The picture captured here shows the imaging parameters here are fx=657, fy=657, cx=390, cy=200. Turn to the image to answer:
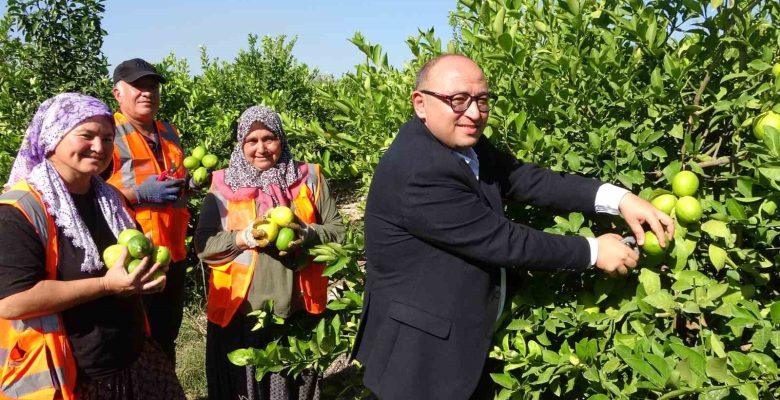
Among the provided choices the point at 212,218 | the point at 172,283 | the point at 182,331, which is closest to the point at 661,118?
Answer: the point at 212,218

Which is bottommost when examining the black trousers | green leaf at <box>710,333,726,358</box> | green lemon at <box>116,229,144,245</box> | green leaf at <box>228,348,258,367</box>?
the black trousers

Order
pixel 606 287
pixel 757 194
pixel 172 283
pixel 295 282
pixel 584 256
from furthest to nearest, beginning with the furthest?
1. pixel 172 283
2. pixel 295 282
3. pixel 606 287
4. pixel 584 256
5. pixel 757 194

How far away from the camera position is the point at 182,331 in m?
5.40

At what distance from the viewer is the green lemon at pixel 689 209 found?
5.57ft

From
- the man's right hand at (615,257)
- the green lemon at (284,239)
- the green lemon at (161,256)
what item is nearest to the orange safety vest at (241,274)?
the green lemon at (284,239)

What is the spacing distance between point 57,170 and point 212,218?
97 centimetres

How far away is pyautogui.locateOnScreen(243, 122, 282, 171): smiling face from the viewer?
3.28m

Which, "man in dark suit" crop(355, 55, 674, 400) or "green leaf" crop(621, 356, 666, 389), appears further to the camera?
"man in dark suit" crop(355, 55, 674, 400)

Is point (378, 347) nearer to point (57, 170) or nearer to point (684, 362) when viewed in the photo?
point (684, 362)

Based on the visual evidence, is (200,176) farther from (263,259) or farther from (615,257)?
(615,257)

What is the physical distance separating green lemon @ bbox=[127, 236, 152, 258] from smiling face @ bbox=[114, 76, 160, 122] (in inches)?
62.9

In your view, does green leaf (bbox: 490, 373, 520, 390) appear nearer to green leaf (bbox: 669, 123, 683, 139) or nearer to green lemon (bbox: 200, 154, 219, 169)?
green leaf (bbox: 669, 123, 683, 139)

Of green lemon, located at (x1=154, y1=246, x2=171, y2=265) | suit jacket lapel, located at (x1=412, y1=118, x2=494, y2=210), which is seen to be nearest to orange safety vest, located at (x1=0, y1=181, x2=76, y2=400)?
green lemon, located at (x1=154, y1=246, x2=171, y2=265)

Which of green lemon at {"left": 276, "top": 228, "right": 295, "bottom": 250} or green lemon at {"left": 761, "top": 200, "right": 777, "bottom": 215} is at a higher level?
A: green lemon at {"left": 761, "top": 200, "right": 777, "bottom": 215}
